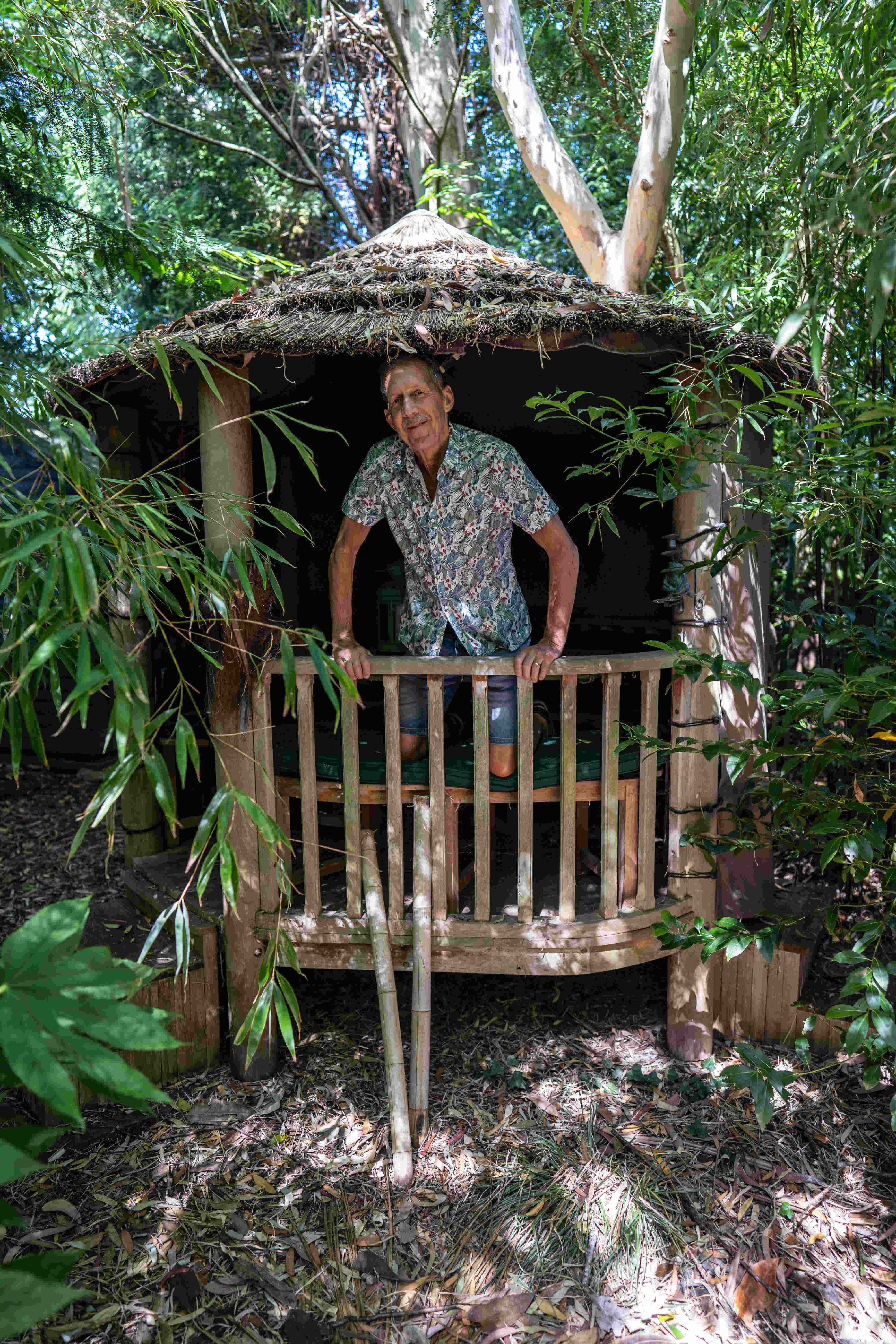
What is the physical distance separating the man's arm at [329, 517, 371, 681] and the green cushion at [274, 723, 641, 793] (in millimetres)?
354

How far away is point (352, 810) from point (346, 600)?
741 millimetres

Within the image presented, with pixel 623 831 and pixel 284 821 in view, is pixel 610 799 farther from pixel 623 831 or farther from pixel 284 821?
pixel 284 821

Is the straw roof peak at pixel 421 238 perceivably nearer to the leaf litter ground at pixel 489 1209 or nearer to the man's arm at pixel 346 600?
the man's arm at pixel 346 600

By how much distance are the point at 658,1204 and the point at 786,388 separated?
7.57ft

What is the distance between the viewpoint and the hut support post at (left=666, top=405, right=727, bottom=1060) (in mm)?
3084

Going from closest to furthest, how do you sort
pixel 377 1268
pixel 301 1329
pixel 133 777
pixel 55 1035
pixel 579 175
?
1. pixel 55 1035
2. pixel 301 1329
3. pixel 377 1268
4. pixel 133 777
5. pixel 579 175

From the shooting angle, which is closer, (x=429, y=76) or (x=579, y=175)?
(x=579, y=175)

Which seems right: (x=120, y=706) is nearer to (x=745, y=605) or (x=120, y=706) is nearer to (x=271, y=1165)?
(x=271, y=1165)

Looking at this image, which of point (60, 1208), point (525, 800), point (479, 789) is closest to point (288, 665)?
point (479, 789)

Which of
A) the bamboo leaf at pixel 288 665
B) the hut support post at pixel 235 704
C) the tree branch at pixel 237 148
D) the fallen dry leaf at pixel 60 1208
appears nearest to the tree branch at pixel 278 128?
the tree branch at pixel 237 148

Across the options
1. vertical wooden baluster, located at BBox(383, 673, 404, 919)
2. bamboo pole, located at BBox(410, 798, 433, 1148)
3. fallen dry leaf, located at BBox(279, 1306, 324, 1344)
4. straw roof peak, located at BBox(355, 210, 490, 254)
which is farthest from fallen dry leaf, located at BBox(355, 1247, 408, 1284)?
straw roof peak, located at BBox(355, 210, 490, 254)

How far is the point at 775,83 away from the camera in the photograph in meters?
4.79

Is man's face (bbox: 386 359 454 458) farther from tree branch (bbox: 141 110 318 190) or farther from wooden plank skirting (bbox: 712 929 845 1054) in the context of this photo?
tree branch (bbox: 141 110 318 190)

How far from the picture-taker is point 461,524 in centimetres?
313
